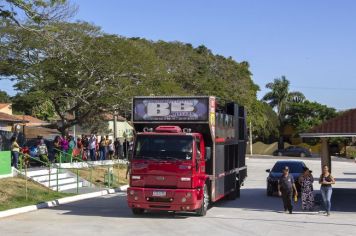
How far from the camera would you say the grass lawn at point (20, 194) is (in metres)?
19.1

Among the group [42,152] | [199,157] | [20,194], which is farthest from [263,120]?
[199,157]

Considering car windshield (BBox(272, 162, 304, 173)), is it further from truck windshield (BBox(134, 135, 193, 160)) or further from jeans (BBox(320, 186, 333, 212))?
truck windshield (BBox(134, 135, 193, 160))

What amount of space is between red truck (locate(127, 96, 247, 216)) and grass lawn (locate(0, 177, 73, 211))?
14.5 ft

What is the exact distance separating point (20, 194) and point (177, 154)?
706cm

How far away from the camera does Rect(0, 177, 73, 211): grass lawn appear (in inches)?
753

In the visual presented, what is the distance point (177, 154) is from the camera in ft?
53.8

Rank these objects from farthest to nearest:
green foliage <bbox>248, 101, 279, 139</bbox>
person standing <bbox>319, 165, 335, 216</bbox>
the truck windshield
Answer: green foliage <bbox>248, 101, 279, 139</bbox>, person standing <bbox>319, 165, 335, 216</bbox>, the truck windshield

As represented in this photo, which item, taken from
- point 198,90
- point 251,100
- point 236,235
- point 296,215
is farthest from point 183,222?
point 251,100

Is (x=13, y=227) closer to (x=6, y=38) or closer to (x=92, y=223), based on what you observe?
(x=92, y=223)

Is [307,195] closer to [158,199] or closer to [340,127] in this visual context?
[340,127]

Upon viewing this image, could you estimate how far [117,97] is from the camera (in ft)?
128

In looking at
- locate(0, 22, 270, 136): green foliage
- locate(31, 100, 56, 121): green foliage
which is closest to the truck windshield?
locate(0, 22, 270, 136): green foliage

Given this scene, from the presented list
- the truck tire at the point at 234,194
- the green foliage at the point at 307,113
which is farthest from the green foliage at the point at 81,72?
the green foliage at the point at 307,113

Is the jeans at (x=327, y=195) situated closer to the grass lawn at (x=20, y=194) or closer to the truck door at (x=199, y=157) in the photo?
the truck door at (x=199, y=157)
